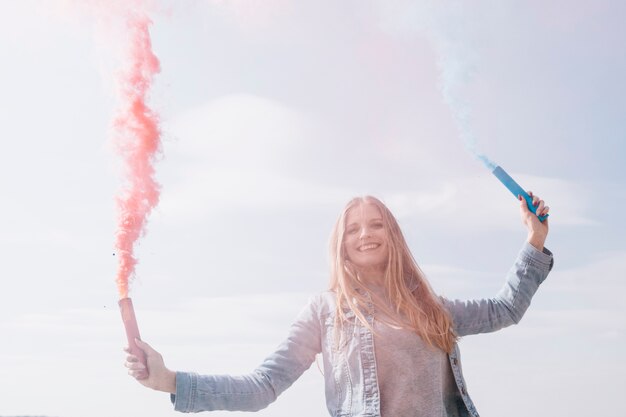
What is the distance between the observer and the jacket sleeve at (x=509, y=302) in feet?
20.8

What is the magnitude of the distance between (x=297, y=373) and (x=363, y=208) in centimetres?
176

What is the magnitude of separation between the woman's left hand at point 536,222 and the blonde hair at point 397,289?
3.92 feet

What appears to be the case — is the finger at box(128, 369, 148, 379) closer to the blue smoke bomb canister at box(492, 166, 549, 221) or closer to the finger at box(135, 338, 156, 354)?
the finger at box(135, 338, 156, 354)

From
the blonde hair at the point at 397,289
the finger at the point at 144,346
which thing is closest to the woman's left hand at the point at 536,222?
the blonde hair at the point at 397,289

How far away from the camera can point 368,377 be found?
559 cm

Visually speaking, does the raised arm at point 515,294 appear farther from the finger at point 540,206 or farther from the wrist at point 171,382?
the wrist at point 171,382

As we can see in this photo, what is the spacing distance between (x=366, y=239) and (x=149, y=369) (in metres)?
2.43

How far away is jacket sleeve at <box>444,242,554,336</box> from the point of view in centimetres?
635

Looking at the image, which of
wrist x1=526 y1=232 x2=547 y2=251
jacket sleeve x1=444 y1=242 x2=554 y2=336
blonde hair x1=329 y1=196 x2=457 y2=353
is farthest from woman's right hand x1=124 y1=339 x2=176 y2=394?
wrist x1=526 y1=232 x2=547 y2=251

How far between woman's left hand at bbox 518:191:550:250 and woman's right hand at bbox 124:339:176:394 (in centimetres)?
385

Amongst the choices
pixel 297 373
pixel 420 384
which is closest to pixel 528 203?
pixel 420 384

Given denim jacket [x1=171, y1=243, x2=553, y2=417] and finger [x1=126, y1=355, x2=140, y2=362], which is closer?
finger [x1=126, y1=355, x2=140, y2=362]

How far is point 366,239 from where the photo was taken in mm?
6320

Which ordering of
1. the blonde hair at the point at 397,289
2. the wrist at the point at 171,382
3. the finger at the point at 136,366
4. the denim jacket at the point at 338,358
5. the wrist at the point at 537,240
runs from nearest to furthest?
the finger at the point at 136,366 → the wrist at the point at 171,382 → the denim jacket at the point at 338,358 → the blonde hair at the point at 397,289 → the wrist at the point at 537,240
